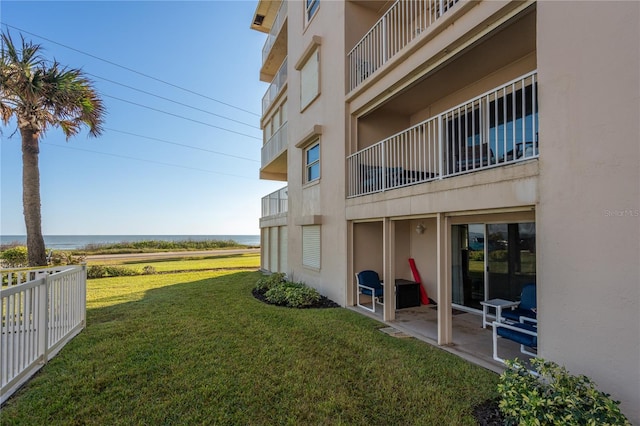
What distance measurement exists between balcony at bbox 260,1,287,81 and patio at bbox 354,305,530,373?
12997 millimetres

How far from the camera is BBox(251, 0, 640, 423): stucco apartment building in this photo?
3.13 meters

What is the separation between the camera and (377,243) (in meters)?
8.62

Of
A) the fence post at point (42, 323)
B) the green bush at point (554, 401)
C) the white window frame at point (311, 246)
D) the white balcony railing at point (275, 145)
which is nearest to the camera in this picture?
the green bush at point (554, 401)

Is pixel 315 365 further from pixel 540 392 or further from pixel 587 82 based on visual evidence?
pixel 587 82

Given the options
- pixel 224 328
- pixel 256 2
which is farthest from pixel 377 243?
pixel 256 2

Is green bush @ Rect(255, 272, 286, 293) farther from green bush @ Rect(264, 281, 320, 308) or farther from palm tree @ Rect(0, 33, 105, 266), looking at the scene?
palm tree @ Rect(0, 33, 105, 266)

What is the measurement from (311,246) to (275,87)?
9.68m

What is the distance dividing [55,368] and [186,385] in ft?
7.48

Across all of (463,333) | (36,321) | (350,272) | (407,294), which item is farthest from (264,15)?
(463,333)

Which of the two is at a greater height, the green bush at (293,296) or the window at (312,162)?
the window at (312,162)

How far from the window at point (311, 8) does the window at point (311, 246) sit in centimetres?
741

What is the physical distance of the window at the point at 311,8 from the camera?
34.0 feet

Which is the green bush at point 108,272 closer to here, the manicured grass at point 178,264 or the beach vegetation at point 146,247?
the manicured grass at point 178,264

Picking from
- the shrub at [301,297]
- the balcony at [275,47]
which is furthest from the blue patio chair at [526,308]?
the balcony at [275,47]
